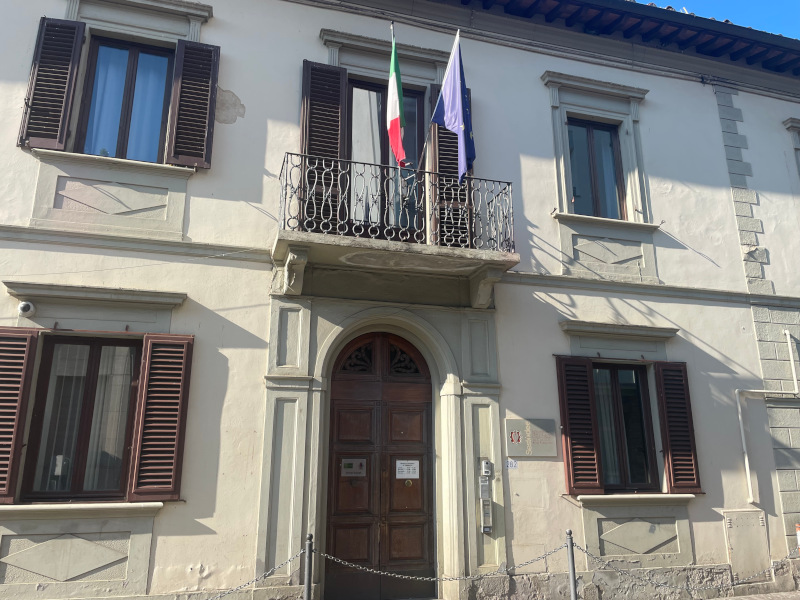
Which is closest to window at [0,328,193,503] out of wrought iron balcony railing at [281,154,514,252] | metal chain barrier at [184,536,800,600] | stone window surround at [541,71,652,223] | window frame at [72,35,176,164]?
metal chain barrier at [184,536,800,600]

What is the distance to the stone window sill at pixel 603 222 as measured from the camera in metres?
8.67

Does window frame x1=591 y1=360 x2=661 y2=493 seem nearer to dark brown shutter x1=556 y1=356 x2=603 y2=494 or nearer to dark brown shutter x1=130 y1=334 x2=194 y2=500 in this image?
dark brown shutter x1=556 y1=356 x2=603 y2=494

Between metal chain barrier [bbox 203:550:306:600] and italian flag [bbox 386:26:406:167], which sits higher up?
italian flag [bbox 386:26:406:167]

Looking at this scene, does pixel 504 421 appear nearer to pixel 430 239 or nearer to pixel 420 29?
pixel 430 239

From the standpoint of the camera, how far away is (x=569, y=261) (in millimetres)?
8586

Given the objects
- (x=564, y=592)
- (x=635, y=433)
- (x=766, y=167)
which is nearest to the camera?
(x=564, y=592)

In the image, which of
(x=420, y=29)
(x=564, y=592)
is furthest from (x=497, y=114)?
(x=564, y=592)

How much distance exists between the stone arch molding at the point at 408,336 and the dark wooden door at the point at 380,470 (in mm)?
150

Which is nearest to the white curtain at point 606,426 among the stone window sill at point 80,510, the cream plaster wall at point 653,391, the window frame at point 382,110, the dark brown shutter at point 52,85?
the cream plaster wall at point 653,391

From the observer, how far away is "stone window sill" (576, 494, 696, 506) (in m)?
7.67

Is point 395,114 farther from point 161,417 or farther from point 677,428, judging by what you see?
point 677,428

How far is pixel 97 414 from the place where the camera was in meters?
6.70

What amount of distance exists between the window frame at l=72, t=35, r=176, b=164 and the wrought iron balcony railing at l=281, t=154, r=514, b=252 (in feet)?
5.68

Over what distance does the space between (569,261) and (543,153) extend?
165 cm
